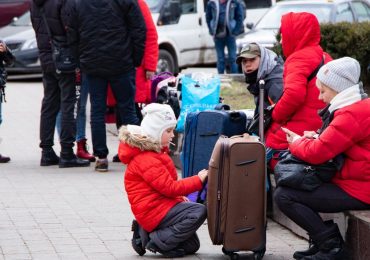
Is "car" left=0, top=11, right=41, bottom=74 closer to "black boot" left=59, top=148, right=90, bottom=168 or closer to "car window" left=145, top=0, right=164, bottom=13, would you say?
"car window" left=145, top=0, right=164, bottom=13

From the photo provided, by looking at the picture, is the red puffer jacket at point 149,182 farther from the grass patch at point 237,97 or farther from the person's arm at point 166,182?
the grass patch at point 237,97

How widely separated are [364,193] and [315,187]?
11.7 inches

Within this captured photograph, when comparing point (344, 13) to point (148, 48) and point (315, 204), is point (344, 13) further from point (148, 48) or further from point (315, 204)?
point (315, 204)

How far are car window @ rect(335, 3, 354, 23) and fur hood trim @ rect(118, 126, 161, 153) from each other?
37.8ft

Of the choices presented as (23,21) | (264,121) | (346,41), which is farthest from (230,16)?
(264,121)

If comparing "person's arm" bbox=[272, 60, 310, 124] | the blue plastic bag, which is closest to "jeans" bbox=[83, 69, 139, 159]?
the blue plastic bag

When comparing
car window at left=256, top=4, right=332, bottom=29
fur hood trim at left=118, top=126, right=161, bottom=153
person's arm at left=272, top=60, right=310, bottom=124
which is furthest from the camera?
car window at left=256, top=4, right=332, bottom=29

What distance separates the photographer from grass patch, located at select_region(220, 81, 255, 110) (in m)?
12.4

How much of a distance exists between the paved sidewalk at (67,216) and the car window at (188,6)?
873 centimetres

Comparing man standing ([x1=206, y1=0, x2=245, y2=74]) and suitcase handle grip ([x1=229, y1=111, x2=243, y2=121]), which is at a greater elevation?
suitcase handle grip ([x1=229, y1=111, x2=243, y2=121])

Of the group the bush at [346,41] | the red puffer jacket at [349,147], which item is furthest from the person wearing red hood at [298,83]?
the bush at [346,41]

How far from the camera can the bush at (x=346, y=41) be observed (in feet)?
44.9

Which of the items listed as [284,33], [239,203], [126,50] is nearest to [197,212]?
[239,203]

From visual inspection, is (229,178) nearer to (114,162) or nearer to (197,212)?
(197,212)
